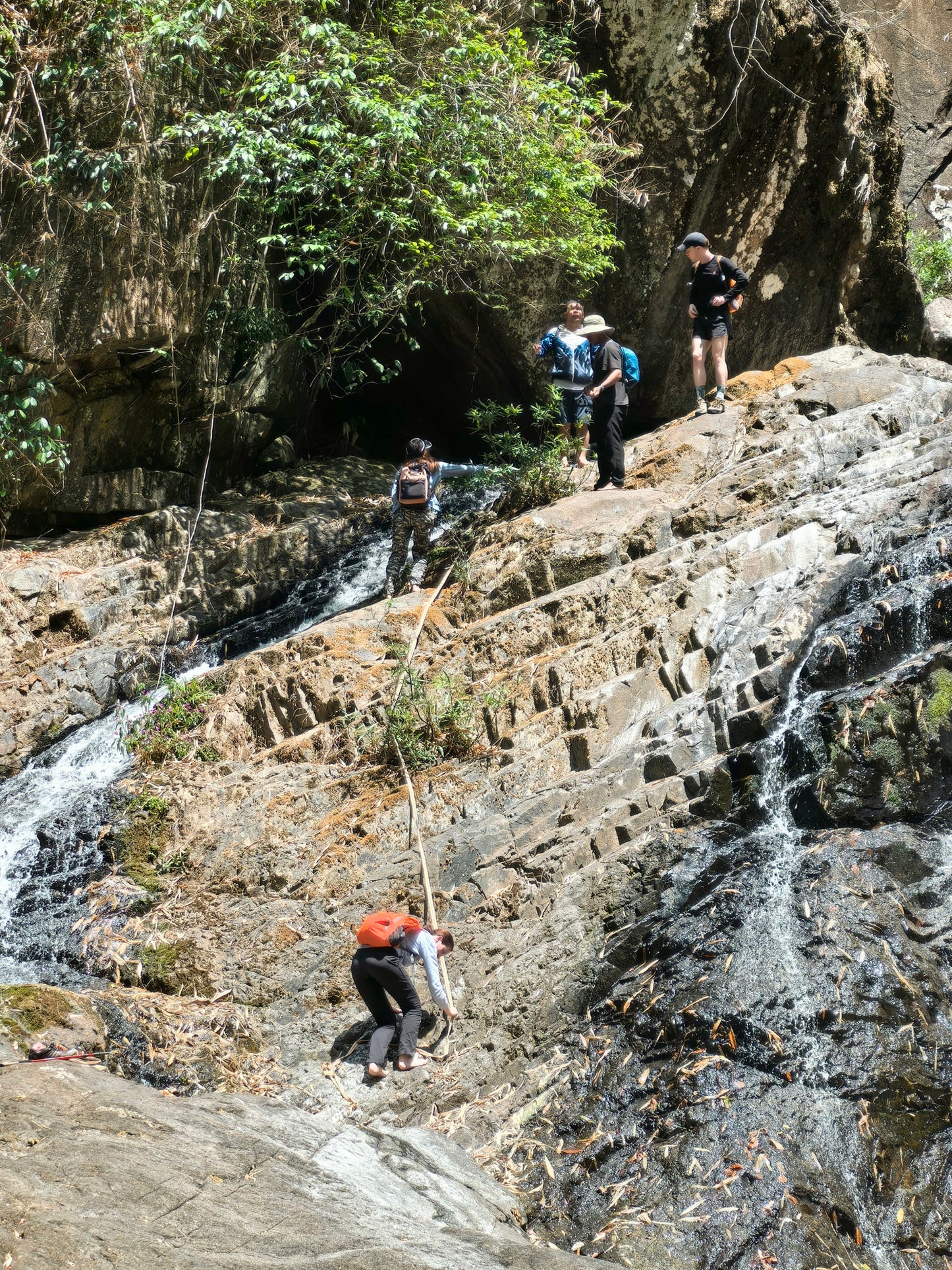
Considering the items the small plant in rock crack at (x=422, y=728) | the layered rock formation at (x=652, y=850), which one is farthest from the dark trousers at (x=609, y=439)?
the small plant in rock crack at (x=422, y=728)

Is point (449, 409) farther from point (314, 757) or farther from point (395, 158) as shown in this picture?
point (314, 757)

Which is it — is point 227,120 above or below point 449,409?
above

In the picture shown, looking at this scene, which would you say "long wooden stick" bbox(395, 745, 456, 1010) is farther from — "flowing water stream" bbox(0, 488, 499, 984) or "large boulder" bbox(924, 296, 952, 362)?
"large boulder" bbox(924, 296, 952, 362)

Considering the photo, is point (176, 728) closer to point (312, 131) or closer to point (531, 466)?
point (531, 466)

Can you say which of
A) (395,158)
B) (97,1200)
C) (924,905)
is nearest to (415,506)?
(395,158)

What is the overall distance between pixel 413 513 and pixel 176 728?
10.3 ft

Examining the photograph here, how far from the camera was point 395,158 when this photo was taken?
38.9 ft

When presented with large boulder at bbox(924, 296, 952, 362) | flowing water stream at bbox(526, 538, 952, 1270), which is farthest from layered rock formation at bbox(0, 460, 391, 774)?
large boulder at bbox(924, 296, 952, 362)

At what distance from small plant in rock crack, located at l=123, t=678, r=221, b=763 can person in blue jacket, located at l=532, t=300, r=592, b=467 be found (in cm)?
463

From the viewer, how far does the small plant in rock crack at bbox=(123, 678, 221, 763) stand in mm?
9969

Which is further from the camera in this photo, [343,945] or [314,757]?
[314,757]

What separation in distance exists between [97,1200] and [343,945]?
367 cm

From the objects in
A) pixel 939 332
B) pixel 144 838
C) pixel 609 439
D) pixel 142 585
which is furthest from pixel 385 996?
pixel 939 332

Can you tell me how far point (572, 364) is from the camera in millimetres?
11516
